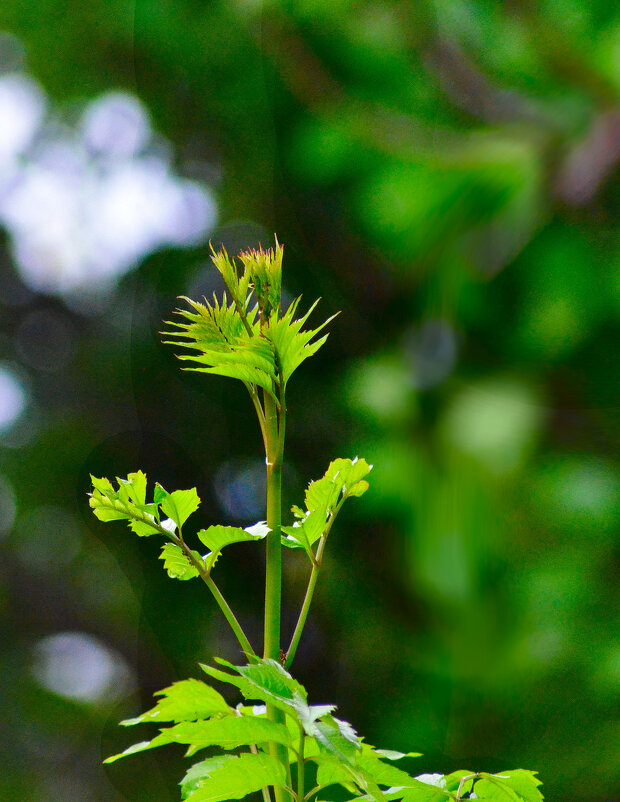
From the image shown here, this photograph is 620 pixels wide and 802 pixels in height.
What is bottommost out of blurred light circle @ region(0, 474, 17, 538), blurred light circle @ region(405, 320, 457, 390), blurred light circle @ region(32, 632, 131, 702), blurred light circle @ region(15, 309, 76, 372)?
blurred light circle @ region(32, 632, 131, 702)

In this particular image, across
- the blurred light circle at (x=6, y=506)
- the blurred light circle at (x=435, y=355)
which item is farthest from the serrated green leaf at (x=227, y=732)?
the blurred light circle at (x=6, y=506)

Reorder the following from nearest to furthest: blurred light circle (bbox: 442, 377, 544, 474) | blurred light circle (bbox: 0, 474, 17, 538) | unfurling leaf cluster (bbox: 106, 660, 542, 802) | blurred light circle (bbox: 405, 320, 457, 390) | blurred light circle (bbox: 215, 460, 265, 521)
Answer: unfurling leaf cluster (bbox: 106, 660, 542, 802)
blurred light circle (bbox: 442, 377, 544, 474)
blurred light circle (bbox: 405, 320, 457, 390)
blurred light circle (bbox: 215, 460, 265, 521)
blurred light circle (bbox: 0, 474, 17, 538)

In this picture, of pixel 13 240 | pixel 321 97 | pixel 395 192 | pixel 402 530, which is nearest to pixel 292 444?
pixel 402 530

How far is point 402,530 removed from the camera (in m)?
1.07

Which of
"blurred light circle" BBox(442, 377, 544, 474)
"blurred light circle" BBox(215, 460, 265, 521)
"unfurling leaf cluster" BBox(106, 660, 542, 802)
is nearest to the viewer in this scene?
"unfurling leaf cluster" BBox(106, 660, 542, 802)

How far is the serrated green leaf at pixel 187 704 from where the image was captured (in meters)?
0.14

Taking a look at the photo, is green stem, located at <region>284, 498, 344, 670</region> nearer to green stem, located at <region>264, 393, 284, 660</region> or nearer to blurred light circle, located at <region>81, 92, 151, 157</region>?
green stem, located at <region>264, 393, 284, 660</region>

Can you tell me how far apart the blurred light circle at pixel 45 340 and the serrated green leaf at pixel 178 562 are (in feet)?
4.55

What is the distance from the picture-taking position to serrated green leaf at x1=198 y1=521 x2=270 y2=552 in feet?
0.53

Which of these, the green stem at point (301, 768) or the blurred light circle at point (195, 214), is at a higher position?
the blurred light circle at point (195, 214)

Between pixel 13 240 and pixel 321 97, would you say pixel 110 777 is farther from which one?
pixel 321 97

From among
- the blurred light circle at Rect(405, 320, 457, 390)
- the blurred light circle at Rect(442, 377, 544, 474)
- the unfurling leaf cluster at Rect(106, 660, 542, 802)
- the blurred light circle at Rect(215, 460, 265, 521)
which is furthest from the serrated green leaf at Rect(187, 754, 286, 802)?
the blurred light circle at Rect(215, 460, 265, 521)

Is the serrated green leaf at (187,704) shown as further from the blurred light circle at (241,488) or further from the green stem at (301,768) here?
the blurred light circle at (241,488)

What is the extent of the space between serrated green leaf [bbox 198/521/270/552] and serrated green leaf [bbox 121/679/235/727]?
29 mm
